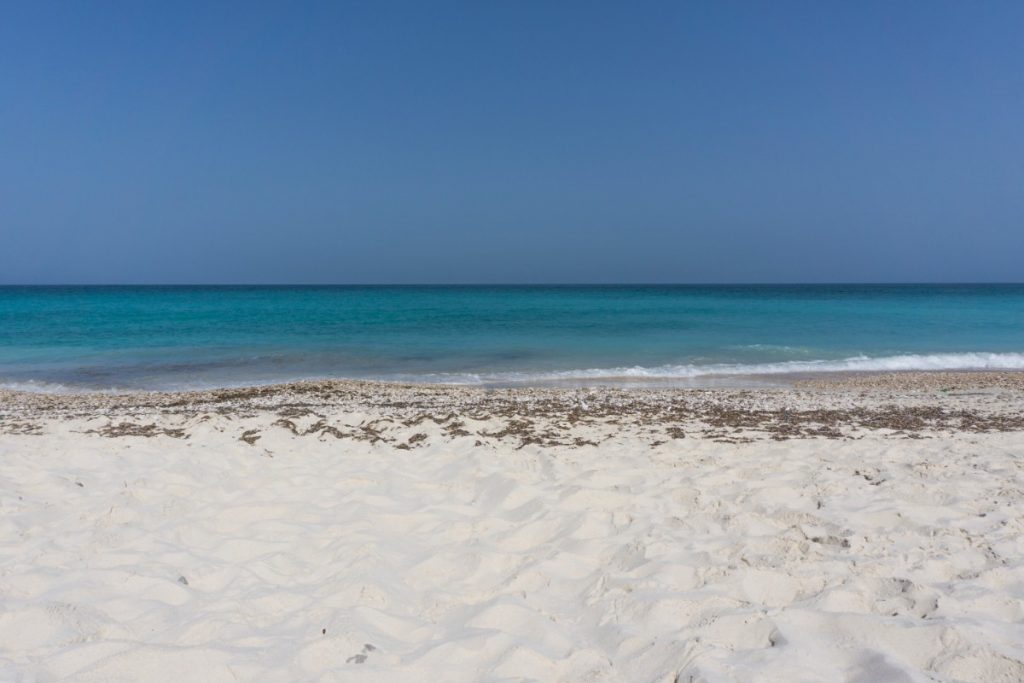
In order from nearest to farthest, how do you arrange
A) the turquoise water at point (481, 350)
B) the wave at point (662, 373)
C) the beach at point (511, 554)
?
1. the beach at point (511, 554)
2. the wave at point (662, 373)
3. the turquoise water at point (481, 350)

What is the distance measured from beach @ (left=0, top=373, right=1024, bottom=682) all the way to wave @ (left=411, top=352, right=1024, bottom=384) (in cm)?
788

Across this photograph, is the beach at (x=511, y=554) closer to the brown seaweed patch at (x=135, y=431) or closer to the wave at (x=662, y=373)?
the brown seaweed patch at (x=135, y=431)

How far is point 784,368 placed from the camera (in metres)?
16.7

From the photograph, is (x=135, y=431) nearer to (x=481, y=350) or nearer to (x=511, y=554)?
(x=511, y=554)

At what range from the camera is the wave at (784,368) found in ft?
49.4

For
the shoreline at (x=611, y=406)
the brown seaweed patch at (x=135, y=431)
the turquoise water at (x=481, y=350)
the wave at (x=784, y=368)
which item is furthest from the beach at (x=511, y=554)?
the turquoise water at (x=481, y=350)

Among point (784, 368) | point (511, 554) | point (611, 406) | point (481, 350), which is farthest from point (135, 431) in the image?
point (784, 368)

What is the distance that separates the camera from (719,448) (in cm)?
616

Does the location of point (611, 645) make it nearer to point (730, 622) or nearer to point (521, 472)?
point (730, 622)

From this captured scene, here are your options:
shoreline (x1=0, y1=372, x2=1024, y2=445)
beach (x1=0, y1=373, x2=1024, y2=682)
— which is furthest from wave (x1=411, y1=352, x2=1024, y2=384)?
beach (x1=0, y1=373, x2=1024, y2=682)

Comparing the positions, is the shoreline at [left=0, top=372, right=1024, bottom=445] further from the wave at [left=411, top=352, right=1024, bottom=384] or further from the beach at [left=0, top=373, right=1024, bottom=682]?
the wave at [left=411, top=352, right=1024, bottom=384]

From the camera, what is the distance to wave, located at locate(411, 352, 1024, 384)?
15070 mm

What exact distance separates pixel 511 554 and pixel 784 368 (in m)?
14.8

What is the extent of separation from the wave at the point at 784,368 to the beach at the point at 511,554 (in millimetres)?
7885
